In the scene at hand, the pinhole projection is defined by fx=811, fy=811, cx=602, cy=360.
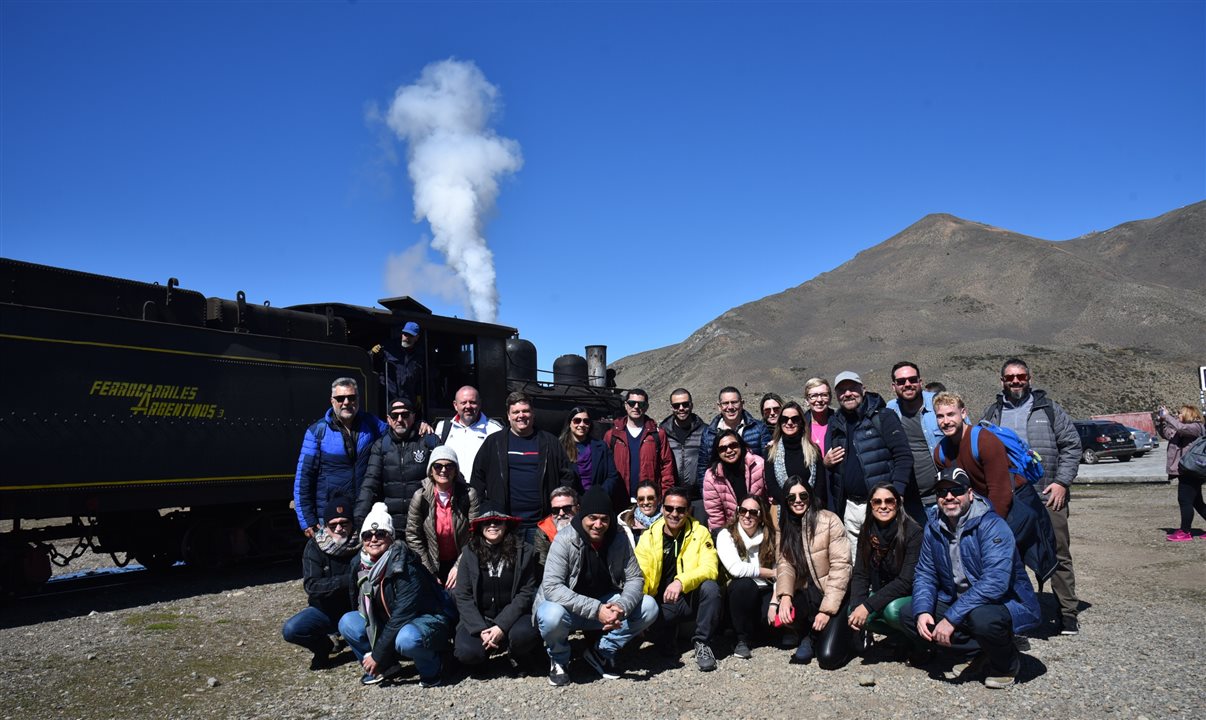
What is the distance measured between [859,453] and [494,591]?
A: 264 cm

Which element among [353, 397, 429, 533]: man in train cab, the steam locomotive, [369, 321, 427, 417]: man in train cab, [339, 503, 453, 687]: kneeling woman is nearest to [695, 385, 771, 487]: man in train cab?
[353, 397, 429, 533]: man in train cab

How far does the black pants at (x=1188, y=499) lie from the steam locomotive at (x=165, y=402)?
8.48 meters

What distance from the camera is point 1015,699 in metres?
4.46

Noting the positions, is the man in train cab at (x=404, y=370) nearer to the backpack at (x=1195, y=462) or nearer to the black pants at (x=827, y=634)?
the black pants at (x=827, y=634)

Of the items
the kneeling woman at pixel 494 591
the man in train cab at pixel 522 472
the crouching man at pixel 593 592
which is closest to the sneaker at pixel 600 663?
the crouching man at pixel 593 592

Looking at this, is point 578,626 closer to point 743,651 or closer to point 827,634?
point 743,651

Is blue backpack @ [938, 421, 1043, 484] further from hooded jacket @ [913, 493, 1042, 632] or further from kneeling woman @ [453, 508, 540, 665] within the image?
kneeling woman @ [453, 508, 540, 665]

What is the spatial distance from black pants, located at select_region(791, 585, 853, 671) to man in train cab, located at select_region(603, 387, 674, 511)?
4.81 feet

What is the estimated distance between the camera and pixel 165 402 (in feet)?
26.7

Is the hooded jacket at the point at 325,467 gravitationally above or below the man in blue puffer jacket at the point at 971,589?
above

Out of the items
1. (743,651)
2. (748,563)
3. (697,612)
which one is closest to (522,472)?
(697,612)

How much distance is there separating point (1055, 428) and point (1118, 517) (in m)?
7.54

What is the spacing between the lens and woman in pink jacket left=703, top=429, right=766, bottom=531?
5863 millimetres

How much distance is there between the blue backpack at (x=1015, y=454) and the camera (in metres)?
5.32
